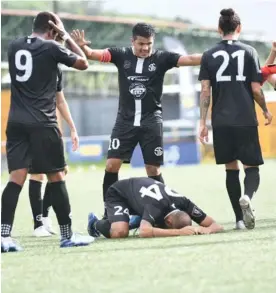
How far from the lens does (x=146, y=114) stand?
9586 mm

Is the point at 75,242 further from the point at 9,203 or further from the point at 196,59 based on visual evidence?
the point at 196,59

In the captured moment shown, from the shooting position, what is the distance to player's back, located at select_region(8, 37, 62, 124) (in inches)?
303

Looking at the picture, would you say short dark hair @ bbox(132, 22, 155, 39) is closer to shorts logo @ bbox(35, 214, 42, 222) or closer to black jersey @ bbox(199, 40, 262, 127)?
black jersey @ bbox(199, 40, 262, 127)

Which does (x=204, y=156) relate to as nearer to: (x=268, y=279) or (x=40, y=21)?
(x=40, y=21)

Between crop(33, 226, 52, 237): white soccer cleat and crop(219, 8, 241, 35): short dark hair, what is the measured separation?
238 centimetres

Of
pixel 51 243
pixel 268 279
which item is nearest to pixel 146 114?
pixel 51 243

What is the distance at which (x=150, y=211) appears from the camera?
329 inches

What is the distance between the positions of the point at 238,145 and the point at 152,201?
111 centimetres

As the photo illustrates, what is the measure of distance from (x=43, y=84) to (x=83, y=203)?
6544 millimetres

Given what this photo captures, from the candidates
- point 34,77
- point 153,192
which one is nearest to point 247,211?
point 153,192

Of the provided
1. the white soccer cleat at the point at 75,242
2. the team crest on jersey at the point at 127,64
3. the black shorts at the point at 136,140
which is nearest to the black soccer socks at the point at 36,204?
the black shorts at the point at 136,140

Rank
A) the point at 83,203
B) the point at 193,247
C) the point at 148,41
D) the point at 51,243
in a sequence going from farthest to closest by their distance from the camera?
the point at 83,203, the point at 148,41, the point at 51,243, the point at 193,247

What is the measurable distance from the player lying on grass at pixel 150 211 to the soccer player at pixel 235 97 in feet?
2.31

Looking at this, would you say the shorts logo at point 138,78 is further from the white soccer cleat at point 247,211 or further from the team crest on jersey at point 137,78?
the white soccer cleat at point 247,211
